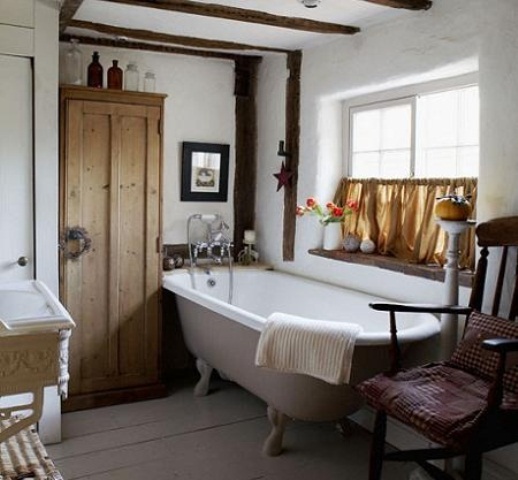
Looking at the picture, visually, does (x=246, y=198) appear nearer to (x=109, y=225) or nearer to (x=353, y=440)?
(x=109, y=225)

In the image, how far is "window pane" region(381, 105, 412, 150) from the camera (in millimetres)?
3611

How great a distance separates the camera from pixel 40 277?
3.33m

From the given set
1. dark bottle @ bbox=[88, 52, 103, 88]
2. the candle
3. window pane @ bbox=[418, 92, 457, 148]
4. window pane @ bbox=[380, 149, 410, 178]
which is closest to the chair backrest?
window pane @ bbox=[418, 92, 457, 148]

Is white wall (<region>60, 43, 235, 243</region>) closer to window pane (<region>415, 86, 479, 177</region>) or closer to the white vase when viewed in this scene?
the white vase

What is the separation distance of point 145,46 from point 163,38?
0.89 ft

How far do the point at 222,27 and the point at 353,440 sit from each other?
2.50 m

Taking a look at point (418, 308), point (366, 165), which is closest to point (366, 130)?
point (366, 165)

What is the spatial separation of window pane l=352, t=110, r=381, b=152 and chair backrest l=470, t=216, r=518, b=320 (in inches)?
53.4

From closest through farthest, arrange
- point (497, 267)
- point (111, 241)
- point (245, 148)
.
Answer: point (497, 267)
point (111, 241)
point (245, 148)

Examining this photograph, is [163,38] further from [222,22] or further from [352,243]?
[352,243]

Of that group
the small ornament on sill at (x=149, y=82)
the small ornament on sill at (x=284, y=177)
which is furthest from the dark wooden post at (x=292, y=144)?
the small ornament on sill at (x=149, y=82)

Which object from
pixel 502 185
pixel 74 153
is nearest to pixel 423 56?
pixel 502 185

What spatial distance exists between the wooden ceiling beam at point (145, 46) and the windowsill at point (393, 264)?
61.5 inches

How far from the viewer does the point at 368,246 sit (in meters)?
3.75
